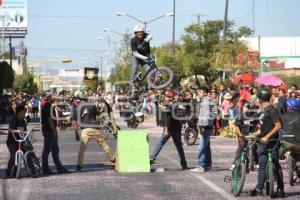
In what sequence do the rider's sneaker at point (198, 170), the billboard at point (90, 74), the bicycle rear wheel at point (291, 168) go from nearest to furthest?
the bicycle rear wheel at point (291, 168) → the rider's sneaker at point (198, 170) → the billboard at point (90, 74)

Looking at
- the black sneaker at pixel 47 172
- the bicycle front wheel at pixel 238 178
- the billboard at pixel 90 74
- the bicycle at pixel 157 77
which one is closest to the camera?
the bicycle front wheel at pixel 238 178

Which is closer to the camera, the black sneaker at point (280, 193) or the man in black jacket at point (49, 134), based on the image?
the black sneaker at point (280, 193)

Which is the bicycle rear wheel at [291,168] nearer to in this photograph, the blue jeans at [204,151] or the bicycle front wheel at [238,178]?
the bicycle front wheel at [238,178]

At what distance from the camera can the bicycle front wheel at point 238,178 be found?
1168cm

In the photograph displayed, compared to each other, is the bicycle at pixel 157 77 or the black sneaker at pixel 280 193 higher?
the bicycle at pixel 157 77

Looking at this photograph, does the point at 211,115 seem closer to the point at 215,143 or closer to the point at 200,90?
the point at 200,90

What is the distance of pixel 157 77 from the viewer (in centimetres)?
1712

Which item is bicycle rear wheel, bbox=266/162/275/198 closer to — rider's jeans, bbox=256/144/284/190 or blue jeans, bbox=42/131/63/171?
rider's jeans, bbox=256/144/284/190

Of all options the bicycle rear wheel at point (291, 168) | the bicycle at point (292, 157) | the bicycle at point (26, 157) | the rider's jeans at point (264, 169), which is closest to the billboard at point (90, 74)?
the bicycle at point (26, 157)

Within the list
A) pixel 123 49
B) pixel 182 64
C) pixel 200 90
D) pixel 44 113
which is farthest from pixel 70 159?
pixel 123 49

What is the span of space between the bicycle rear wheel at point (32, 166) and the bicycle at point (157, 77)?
3.64 meters

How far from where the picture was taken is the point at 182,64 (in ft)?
182

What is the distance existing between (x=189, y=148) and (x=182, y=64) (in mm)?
33546

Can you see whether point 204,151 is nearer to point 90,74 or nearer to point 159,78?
point 159,78
